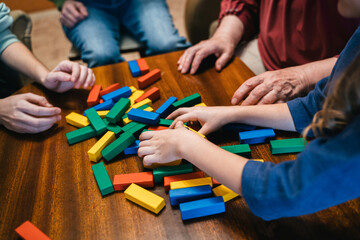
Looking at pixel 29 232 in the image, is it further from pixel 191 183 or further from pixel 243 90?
pixel 243 90

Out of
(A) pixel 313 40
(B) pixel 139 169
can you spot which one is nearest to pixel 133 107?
(B) pixel 139 169

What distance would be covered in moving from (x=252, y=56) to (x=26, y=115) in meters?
1.07

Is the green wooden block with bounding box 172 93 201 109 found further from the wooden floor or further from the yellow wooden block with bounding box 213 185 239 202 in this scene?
the wooden floor

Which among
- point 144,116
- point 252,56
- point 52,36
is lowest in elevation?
point 52,36

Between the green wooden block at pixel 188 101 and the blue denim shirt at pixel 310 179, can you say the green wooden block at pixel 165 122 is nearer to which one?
the green wooden block at pixel 188 101

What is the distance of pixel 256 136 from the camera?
817 mm

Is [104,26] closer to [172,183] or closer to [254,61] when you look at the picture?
[254,61]

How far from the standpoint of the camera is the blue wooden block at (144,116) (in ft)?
2.92

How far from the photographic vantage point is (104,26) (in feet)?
5.15

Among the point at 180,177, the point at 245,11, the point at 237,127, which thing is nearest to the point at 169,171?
the point at 180,177

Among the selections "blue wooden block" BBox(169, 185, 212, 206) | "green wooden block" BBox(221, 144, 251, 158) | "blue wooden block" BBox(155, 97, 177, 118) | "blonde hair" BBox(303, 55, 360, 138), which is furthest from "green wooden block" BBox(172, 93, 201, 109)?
"blonde hair" BBox(303, 55, 360, 138)

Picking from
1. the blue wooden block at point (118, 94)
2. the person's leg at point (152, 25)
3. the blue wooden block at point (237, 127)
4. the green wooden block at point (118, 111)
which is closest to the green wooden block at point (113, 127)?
the green wooden block at point (118, 111)

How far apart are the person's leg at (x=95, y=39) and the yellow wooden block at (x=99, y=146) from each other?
77 cm

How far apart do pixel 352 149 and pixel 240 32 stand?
1.02m
